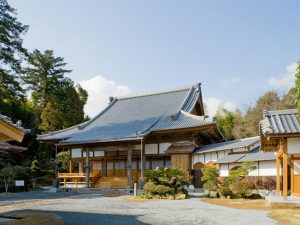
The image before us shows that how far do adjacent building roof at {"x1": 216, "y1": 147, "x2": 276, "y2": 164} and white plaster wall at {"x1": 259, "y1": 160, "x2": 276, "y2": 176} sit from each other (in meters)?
0.43

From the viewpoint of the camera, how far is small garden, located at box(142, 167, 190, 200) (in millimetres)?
20484

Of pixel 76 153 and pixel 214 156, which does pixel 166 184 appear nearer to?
pixel 214 156

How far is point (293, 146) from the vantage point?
576 inches

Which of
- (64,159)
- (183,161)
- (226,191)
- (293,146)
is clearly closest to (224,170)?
(183,161)

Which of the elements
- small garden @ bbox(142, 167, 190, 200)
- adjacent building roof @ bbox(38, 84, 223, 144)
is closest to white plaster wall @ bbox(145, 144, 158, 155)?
adjacent building roof @ bbox(38, 84, 223, 144)

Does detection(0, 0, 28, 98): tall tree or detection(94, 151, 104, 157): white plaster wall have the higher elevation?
detection(0, 0, 28, 98): tall tree

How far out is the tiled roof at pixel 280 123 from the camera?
46.0 feet

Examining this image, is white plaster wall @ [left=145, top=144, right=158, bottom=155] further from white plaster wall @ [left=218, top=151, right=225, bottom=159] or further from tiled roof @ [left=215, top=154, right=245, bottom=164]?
tiled roof @ [left=215, top=154, right=245, bottom=164]

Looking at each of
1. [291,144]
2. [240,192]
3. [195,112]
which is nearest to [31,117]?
[195,112]

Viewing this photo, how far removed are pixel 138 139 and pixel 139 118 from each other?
17.7 feet

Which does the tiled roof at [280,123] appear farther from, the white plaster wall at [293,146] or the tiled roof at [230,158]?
the tiled roof at [230,158]

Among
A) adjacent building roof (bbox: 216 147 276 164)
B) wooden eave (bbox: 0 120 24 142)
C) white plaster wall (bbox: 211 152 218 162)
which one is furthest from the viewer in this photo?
white plaster wall (bbox: 211 152 218 162)

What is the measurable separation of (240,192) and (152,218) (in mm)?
9116

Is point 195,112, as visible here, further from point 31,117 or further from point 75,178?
point 31,117
